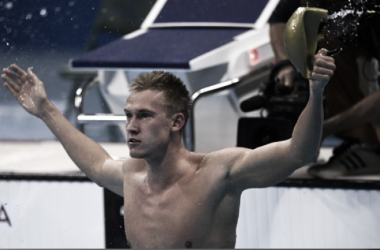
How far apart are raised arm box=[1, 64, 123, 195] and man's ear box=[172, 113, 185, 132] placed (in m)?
0.22

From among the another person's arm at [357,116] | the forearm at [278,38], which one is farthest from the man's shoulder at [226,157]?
the forearm at [278,38]

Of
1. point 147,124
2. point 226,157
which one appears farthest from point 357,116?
point 147,124

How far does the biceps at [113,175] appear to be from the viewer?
1.82m

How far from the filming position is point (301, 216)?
239cm

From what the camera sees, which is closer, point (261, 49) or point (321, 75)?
point (321, 75)

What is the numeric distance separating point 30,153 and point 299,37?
205 centimetres

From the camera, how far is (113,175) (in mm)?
1828

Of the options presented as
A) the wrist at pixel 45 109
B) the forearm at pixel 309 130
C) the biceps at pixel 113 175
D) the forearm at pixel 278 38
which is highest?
the forearm at pixel 278 38

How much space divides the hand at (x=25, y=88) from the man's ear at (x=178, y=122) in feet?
1.39

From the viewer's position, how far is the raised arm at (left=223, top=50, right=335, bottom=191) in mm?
1378

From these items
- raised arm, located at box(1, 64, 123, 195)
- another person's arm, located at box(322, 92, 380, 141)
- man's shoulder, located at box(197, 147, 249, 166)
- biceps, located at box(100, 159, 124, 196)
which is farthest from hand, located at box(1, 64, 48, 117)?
another person's arm, located at box(322, 92, 380, 141)

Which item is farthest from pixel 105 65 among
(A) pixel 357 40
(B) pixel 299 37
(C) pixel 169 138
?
(B) pixel 299 37

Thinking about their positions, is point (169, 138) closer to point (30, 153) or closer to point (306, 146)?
point (306, 146)

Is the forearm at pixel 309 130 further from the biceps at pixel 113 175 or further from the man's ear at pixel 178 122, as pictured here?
the biceps at pixel 113 175
